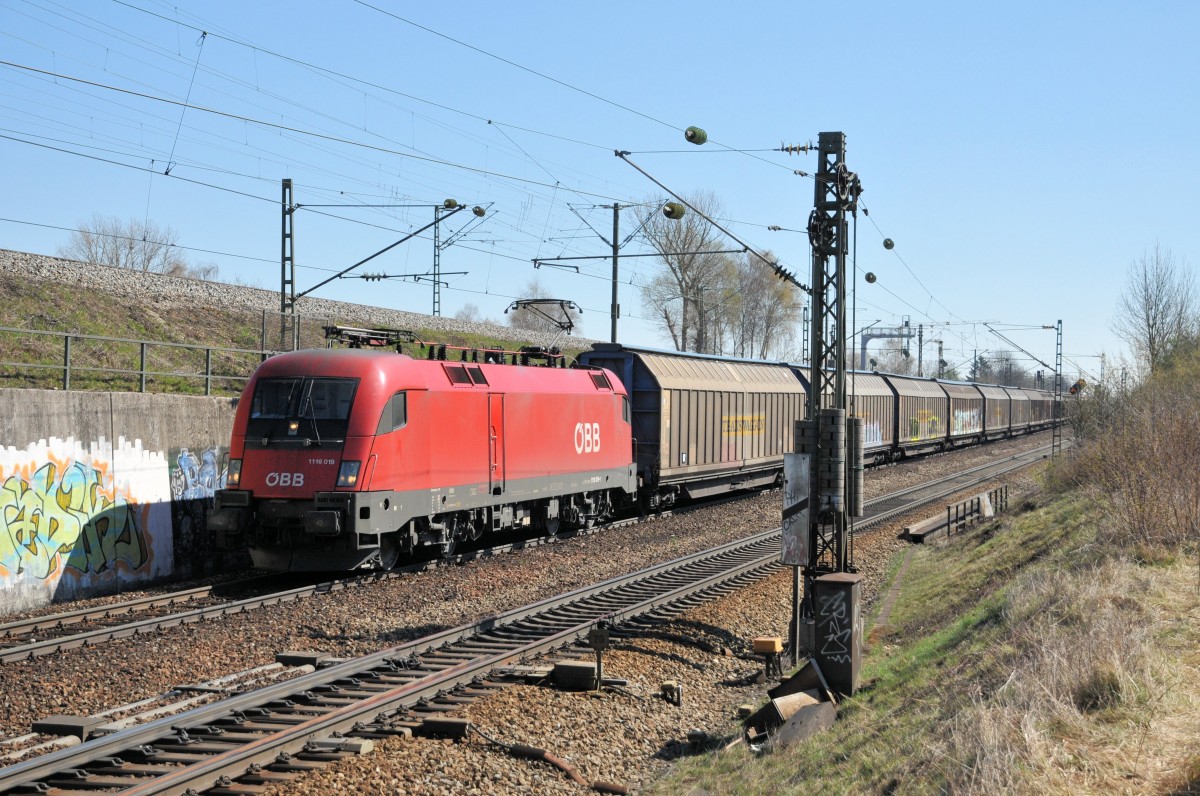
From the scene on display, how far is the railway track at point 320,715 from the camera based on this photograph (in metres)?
6.58

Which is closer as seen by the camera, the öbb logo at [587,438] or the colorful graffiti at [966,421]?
the öbb logo at [587,438]

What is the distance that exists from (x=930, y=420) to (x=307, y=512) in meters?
36.3

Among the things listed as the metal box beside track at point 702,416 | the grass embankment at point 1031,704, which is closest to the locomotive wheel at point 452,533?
the grass embankment at point 1031,704

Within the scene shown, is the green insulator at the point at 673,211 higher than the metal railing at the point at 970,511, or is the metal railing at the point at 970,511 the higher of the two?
the green insulator at the point at 673,211

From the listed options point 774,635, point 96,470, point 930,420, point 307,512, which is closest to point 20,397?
point 96,470

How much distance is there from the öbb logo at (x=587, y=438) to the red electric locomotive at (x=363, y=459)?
2.54 meters

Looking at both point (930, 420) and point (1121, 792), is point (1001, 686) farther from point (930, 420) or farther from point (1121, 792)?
point (930, 420)

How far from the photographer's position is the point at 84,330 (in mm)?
26406

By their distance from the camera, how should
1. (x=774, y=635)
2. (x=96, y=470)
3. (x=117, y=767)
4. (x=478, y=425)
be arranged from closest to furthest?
(x=117, y=767) < (x=774, y=635) < (x=96, y=470) < (x=478, y=425)

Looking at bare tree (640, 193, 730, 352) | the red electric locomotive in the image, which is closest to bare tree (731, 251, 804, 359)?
bare tree (640, 193, 730, 352)

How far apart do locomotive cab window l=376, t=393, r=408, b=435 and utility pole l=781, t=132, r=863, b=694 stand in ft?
18.9

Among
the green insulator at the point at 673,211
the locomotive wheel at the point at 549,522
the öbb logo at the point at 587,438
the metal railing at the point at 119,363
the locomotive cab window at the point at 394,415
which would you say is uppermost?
the green insulator at the point at 673,211

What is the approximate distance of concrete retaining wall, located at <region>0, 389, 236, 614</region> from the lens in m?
13.4

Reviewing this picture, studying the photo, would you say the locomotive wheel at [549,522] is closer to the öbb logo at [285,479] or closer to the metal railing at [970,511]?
the öbb logo at [285,479]
